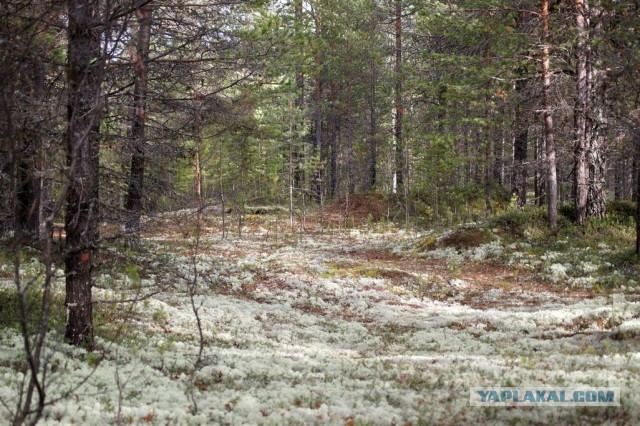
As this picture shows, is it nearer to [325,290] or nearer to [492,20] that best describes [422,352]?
[325,290]

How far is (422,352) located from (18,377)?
6404 millimetres

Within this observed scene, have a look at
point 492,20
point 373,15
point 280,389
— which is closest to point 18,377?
point 280,389

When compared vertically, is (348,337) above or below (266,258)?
below

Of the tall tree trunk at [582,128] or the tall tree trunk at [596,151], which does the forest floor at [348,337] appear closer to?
the tall tree trunk at [582,128]

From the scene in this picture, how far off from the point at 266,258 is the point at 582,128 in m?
12.4

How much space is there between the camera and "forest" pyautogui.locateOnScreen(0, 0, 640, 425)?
5500mm

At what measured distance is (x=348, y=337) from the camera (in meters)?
10.5

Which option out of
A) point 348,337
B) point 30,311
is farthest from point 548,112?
point 30,311

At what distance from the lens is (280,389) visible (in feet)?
21.1

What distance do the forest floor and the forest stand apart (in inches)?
2.1

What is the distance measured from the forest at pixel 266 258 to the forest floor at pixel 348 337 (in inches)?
2.1

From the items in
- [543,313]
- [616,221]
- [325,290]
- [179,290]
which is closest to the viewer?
[543,313]

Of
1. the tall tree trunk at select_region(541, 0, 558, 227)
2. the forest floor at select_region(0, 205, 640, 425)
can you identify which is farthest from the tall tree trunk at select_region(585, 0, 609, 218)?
the forest floor at select_region(0, 205, 640, 425)

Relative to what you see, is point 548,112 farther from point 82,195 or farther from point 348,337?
point 82,195
